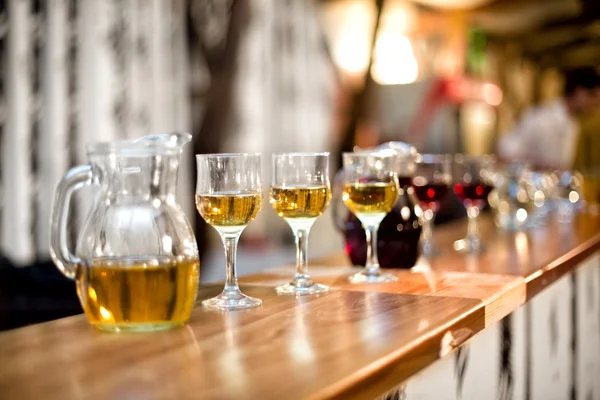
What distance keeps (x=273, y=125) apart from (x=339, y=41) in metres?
2.44

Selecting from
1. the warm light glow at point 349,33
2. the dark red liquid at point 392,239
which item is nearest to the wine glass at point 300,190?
the dark red liquid at point 392,239

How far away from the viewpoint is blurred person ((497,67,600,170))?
568 cm

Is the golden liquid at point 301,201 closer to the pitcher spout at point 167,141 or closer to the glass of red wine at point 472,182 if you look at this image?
the pitcher spout at point 167,141

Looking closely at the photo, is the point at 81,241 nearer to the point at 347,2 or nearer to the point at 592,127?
the point at 592,127

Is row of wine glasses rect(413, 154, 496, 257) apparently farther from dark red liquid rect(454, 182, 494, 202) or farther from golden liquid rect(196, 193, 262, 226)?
golden liquid rect(196, 193, 262, 226)

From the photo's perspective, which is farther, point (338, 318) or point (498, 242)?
point (498, 242)

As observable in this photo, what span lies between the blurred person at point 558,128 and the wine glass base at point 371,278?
14.5ft

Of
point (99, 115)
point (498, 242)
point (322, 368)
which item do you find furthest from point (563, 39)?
point (322, 368)

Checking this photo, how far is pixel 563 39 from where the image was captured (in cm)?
1145

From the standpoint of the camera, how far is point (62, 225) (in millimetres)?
1062

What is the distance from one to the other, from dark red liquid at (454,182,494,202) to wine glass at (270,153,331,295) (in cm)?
93

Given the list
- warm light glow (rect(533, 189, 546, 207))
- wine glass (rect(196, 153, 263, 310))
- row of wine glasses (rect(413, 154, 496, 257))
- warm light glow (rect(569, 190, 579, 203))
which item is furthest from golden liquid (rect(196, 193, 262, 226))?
warm light glow (rect(569, 190, 579, 203))

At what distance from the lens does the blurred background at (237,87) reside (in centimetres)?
395

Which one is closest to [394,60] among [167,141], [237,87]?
[237,87]
